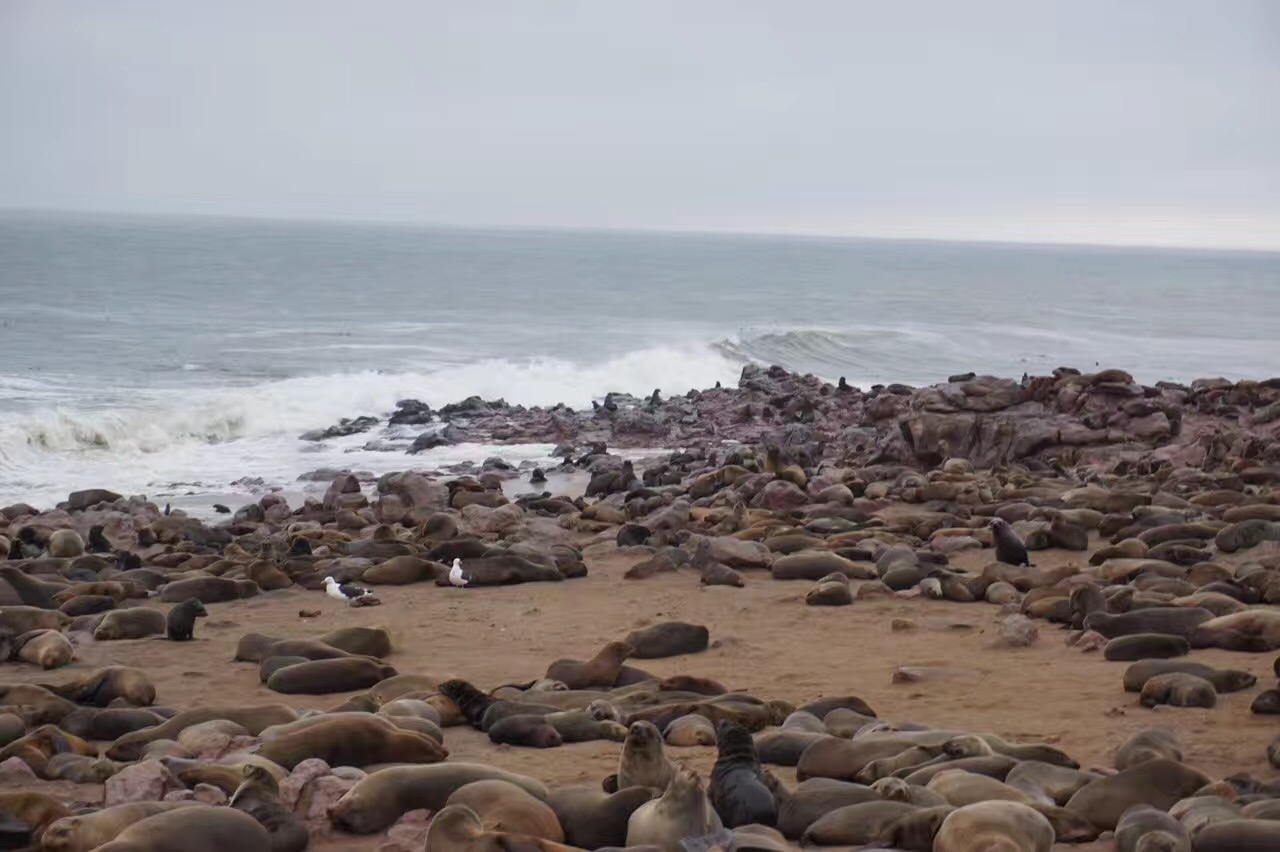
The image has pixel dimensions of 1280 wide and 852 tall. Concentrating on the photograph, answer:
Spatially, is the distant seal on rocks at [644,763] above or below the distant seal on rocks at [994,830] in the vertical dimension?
below

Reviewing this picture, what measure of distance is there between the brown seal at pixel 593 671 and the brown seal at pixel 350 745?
1.77m

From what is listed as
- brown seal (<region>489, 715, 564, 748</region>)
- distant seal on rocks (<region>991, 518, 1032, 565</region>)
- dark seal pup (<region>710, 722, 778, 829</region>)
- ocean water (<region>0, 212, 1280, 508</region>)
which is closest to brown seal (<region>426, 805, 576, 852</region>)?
dark seal pup (<region>710, 722, 778, 829</region>)

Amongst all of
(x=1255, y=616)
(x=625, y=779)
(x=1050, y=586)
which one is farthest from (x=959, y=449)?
(x=625, y=779)

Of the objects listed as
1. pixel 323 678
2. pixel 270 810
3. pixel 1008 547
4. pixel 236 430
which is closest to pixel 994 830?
pixel 270 810

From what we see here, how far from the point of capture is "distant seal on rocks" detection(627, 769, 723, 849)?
4113 millimetres

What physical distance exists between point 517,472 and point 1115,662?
40.3 ft

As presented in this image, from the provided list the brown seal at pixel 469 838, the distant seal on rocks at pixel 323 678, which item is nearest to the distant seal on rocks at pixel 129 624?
the distant seal on rocks at pixel 323 678

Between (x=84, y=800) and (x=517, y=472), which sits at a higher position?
(x=84, y=800)

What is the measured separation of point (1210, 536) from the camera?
1042cm

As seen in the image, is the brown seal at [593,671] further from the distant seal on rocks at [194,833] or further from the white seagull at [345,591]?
the white seagull at [345,591]

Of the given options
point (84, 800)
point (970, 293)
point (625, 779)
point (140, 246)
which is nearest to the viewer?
point (625, 779)

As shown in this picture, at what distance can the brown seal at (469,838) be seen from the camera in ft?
13.0

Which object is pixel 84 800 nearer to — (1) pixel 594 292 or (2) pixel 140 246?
(1) pixel 594 292

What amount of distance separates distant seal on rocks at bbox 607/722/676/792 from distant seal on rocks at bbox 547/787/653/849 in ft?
0.49
